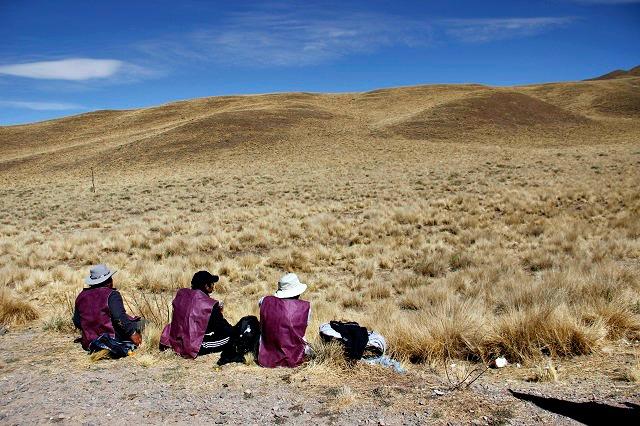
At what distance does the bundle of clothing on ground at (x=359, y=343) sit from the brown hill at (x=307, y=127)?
41889 millimetres

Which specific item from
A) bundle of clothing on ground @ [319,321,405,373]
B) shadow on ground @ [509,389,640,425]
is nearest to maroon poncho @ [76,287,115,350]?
bundle of clothing on ground @ [319,321,405,373]

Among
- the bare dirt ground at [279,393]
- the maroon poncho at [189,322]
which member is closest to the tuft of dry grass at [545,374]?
the bare dirt ground at [279,393]

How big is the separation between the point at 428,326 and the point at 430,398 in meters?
1.65

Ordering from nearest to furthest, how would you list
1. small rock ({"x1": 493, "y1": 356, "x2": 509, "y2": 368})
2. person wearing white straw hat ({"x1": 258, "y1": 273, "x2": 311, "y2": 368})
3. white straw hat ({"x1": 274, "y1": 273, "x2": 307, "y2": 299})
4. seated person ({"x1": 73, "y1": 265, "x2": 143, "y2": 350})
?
1. small rock ({"x1": 493, "y1": 356, "x2": 509, "y2": 368})
2. person wearing white straw hat ({"x1": 258, "y1": 273, "x2": 311, "y2": 368})
3. white straw hat ({"x1": 274, "y1": 273, "x2": 307, "y2": 299})
4. seated person ({"x1": 73, "y1": 265, "x2": 143, "y2": 350})

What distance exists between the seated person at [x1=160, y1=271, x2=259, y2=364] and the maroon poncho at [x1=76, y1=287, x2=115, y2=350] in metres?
0.83

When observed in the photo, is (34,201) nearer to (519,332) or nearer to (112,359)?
(112,359)

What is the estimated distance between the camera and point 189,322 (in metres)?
6.40

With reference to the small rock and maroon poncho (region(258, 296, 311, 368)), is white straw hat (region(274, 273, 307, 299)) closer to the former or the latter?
maroon poncho (region(258, 296, 311, 368))

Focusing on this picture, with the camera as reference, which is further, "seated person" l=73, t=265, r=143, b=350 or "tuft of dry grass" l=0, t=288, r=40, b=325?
"tuft of dry grass" l=0, t=288, r=40, b=325

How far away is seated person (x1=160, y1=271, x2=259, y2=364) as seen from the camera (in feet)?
20.9

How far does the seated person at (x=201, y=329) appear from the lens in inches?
250

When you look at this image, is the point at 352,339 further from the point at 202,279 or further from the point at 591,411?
the point at 591,411

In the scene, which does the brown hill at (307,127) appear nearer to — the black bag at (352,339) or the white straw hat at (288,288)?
the white straw hat at (288,288)

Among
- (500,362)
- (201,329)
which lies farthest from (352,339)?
(201,329)
